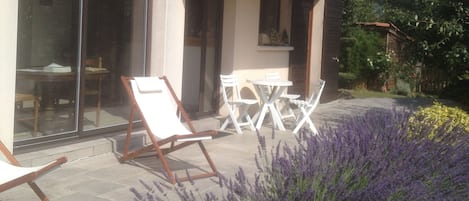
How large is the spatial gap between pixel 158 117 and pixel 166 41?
4.61ft

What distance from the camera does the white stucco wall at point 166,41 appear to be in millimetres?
7250

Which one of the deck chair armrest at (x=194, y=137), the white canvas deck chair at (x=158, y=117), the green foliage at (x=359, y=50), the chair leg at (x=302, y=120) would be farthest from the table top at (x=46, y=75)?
the green foliage at (x=359, y=50)

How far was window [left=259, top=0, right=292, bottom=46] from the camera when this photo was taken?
10.6 metres

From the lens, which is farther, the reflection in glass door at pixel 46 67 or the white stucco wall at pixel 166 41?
the white stucco wall at pixel 166 41

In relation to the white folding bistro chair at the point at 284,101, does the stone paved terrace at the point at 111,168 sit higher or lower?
lower

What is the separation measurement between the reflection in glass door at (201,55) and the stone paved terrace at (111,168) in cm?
146

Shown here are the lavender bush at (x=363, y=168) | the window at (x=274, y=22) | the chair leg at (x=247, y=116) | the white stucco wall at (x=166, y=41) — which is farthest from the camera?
the window at (x=274, y=22)

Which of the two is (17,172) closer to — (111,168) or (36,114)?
(111,168)

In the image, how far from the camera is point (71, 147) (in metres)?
6.18

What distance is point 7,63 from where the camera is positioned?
207 inches

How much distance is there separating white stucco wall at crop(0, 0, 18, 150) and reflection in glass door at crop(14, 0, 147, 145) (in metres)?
0.58

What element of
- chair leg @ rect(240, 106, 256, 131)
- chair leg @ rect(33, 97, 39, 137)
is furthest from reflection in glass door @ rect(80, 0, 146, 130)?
chair leg @ rect(240, 106, 256, 131)

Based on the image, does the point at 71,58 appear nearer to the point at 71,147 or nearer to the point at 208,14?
the point at 71,147

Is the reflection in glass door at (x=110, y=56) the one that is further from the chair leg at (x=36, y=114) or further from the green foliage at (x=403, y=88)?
the green foliage at (x=403, y=88)
